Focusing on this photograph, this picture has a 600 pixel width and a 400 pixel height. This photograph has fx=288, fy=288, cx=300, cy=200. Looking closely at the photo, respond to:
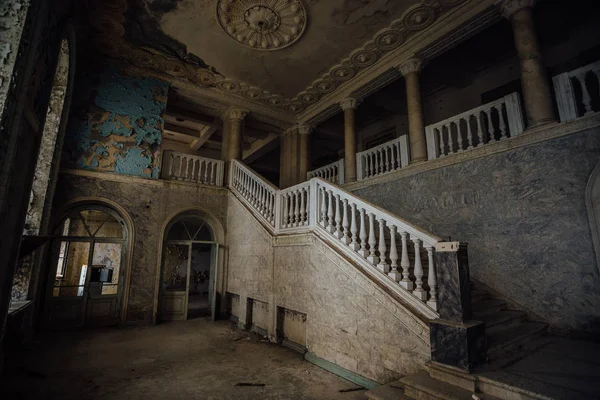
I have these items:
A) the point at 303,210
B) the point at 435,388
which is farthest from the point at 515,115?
the point at 435,388

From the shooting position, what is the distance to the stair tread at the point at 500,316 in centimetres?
382

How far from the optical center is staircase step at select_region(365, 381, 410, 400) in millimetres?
2834

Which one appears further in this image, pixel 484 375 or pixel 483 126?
pixel 483 126

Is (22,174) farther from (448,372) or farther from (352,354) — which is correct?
(448,372)

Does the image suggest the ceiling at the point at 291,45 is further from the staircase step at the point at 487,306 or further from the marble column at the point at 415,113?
the staircase step at the point at 487,306

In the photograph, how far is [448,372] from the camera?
9.37 feet

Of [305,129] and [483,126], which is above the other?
[305,129]

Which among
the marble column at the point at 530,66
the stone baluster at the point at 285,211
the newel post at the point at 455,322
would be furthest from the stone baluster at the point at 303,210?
the marble column at the point at 530,66

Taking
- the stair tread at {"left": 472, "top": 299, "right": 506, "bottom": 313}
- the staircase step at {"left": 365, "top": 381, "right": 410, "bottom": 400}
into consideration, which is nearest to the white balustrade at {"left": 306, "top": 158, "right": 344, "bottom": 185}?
the stair tread at {"left": 472, "top": 299, "right": 506, "bottom": 313}

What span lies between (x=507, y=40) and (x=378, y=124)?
4700mm

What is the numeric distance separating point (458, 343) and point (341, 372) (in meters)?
1.96

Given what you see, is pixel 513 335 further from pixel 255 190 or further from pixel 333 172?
pixel 333 172

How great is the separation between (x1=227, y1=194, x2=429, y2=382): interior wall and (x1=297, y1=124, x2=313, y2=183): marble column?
4102mm

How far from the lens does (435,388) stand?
270 cm
